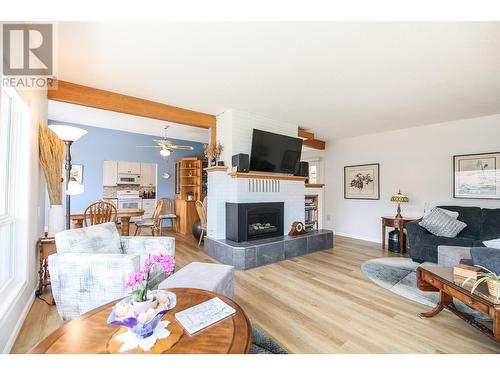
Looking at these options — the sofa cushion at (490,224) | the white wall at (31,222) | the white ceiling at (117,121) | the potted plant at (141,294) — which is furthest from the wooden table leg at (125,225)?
the sofa cushion at (490,224)

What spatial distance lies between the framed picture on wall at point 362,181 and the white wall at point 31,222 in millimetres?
5646

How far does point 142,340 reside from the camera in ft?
3.12

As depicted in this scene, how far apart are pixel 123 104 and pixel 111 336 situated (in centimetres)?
305

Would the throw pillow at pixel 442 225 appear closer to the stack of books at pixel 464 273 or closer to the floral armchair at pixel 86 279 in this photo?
the stack of books at pixel 464 273

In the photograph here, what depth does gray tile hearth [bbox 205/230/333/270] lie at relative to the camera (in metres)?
3.24

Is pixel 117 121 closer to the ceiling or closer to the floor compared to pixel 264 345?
closer to the ceiling

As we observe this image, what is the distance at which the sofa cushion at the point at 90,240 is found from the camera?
187 centimetres

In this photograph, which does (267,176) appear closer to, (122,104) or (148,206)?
(122,104)

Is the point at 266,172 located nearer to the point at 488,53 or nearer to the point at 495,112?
A: the point at 488,53

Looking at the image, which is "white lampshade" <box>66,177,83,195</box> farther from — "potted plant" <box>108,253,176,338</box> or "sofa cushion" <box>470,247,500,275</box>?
"sofa cushion" <box>470,247,500,275</box>

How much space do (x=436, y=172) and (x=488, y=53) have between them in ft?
8.92

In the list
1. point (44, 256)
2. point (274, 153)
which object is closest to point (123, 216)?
point (44, 256)

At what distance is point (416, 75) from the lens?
2.50 m
